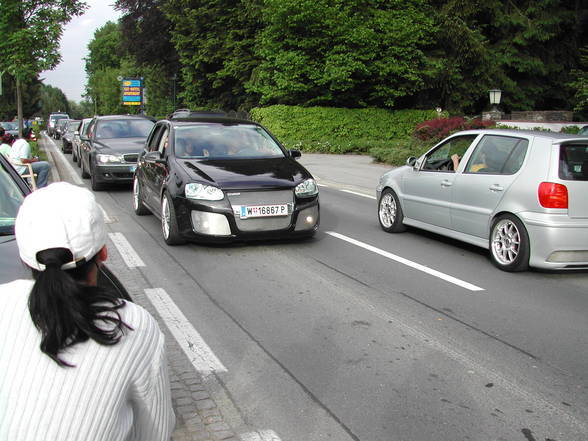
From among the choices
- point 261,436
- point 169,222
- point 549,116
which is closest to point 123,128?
point 169,222

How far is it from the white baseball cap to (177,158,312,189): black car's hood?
253 inches

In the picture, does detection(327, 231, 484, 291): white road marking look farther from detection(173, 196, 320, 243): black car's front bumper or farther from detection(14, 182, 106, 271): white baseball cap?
detection(14, 182, 106, 271): white baseball cap

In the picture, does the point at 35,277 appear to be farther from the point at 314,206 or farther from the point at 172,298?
the point at 314,206

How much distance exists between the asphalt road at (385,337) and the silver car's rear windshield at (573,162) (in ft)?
3.76

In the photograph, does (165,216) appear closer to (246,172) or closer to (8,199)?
(246,172)

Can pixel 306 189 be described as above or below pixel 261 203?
above

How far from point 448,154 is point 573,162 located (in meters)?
2.18

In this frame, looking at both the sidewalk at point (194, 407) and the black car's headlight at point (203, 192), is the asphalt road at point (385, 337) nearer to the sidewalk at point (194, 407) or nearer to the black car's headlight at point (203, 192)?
the sidewalk at point (194, 407)

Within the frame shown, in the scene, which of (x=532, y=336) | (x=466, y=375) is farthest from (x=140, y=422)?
(x=532, y=336)

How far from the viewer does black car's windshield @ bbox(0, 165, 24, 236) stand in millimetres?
4664

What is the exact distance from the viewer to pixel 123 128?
55.9 feet

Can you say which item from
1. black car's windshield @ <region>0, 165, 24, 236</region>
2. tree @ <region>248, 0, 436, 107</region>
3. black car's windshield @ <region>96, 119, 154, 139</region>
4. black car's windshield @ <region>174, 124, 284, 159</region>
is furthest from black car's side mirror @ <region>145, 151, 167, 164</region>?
tree @ <region>248, 0, 436, 107</region>

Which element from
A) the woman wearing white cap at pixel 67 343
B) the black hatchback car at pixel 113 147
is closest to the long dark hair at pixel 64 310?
the woman wearing white cap at pixel 67 343

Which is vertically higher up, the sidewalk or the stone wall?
the stone wall
